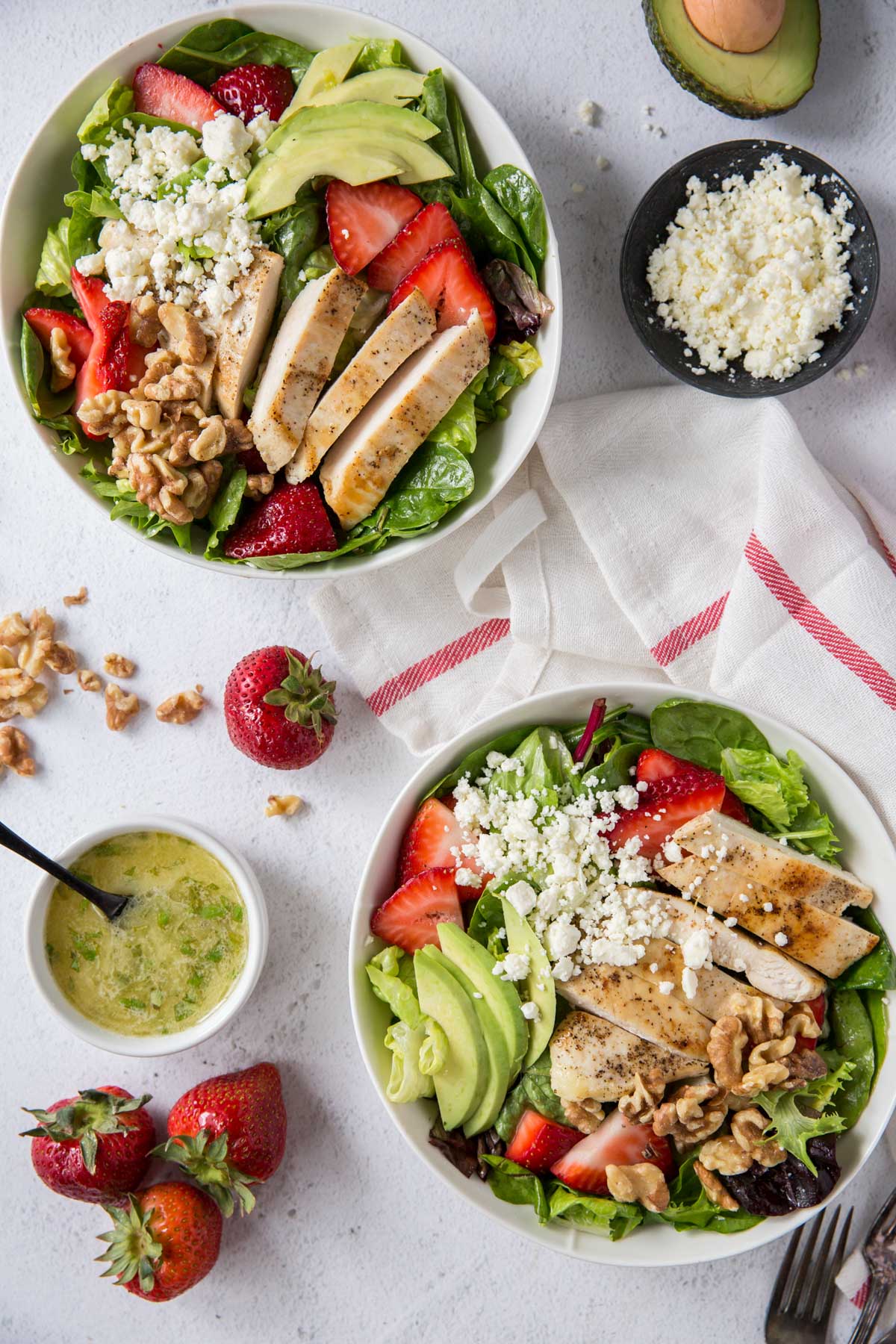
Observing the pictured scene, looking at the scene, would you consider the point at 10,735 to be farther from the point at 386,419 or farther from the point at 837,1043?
the point at 837,1043

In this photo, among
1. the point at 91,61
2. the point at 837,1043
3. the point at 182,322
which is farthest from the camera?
the point at 91,61

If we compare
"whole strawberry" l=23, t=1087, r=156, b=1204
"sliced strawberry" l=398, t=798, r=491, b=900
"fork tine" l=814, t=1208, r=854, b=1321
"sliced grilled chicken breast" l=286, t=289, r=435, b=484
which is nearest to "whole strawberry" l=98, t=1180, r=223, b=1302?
"whole strawberry" l=23, t=1087, r=156, b=1204

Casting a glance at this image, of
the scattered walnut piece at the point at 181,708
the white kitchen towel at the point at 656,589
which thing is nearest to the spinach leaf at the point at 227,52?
the white kitchen towel at the point at 656,589

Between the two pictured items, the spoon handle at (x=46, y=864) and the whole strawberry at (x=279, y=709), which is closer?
the spoon handle at (x=46, y=864)

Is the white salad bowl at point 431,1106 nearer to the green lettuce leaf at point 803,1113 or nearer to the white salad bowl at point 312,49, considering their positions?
the green lettuce leaf at point 803,1113

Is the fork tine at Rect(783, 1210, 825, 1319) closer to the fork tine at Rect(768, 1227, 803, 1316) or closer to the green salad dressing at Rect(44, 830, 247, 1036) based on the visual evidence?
the fork tine at Rect(768, 1227, 803, 1316)

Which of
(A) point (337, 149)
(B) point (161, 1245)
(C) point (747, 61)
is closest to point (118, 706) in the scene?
(B) point (161, 1245)

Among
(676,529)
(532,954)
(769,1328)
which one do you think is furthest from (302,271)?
(769,1328)
